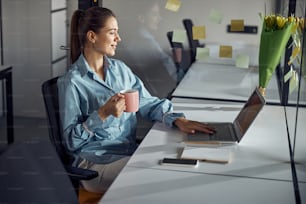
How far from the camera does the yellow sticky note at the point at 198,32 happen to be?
225cm

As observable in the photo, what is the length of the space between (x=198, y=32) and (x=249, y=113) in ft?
2.50

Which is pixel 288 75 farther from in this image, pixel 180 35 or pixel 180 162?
pixel 180 162

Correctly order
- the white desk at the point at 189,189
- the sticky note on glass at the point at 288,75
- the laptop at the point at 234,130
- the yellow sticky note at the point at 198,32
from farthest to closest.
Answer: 1. the yellow sticky note at the point at 198,32
2. the sticky note on glass at the point at 288,75
3. the laptop at the point at 234,130
4. the white desk at the point at 189,189

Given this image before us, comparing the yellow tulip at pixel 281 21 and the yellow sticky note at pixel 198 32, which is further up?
the yellow tulip at pixel 281 21

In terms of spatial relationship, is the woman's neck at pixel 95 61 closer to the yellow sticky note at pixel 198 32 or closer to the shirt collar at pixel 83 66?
the shirt collar at pixel 83 66

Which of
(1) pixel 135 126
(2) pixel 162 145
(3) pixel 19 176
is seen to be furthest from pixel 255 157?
(3) pixel 19 176

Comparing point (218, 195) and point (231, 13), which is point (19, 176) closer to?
point (218, 195)

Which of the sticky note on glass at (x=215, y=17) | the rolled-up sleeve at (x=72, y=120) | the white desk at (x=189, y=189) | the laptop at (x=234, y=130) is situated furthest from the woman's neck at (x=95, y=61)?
the sticky note on glass at (x=215, y=17)

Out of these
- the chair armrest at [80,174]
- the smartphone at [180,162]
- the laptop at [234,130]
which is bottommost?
the chair armrest at [80,174]

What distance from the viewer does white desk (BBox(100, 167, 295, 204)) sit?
46.2 inches

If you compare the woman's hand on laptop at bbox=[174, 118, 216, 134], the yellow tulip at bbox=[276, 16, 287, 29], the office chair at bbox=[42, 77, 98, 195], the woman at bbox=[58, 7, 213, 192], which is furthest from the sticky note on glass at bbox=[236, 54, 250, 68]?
the office chair at bbox=[42, 77, 98, 195]

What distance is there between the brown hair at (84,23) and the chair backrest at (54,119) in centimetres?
19

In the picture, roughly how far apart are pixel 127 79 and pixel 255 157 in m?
0.56

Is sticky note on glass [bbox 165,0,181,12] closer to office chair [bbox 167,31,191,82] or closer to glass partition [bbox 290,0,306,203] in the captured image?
office chair [bbox 167,31,191,82]
